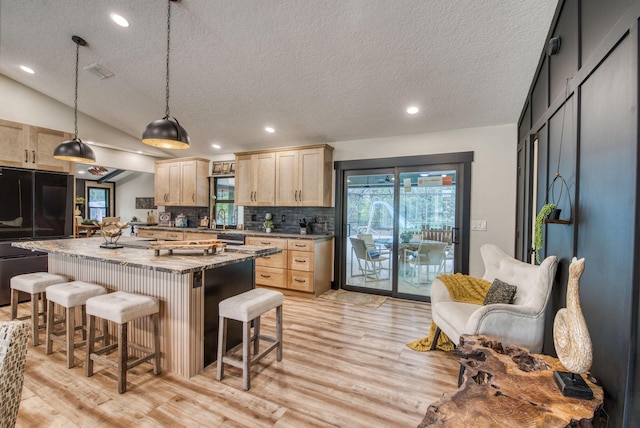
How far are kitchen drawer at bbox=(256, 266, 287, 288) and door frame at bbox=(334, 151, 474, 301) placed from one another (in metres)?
0.88

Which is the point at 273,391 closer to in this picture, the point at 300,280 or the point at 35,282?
the point at 300,280

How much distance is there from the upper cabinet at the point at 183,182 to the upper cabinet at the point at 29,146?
5.32ft

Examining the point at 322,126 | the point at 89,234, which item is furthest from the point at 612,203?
the point at 89,234

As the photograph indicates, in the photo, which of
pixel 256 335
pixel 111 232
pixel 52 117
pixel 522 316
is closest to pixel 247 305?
pixel 256 335

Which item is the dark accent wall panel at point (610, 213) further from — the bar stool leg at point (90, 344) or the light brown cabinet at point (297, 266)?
the light brown cabinet at point (297, 266)

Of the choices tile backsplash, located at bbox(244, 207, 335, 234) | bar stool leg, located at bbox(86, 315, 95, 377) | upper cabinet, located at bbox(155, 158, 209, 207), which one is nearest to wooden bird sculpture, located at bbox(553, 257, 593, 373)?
bar stool leg, located at bbox(86, 315, 95, 377)

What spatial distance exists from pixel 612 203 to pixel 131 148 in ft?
21.9

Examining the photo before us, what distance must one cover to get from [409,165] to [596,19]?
2802 mm

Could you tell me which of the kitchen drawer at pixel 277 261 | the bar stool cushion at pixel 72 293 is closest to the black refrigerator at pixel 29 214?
the bar stool cushion at pixel 72 293

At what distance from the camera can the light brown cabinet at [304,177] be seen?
4.39 m

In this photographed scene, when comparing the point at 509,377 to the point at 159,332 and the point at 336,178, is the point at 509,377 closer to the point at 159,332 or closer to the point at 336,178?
the point at 159,332

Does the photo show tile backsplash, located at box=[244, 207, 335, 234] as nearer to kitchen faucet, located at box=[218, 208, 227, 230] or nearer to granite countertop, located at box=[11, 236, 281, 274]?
kitchen faucet, located at box=[218, 208, 227, 230]

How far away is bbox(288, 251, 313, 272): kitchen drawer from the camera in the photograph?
419cm

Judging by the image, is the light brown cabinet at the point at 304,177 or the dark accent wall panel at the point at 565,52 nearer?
the dark accent wall panel at the point at 565,52
